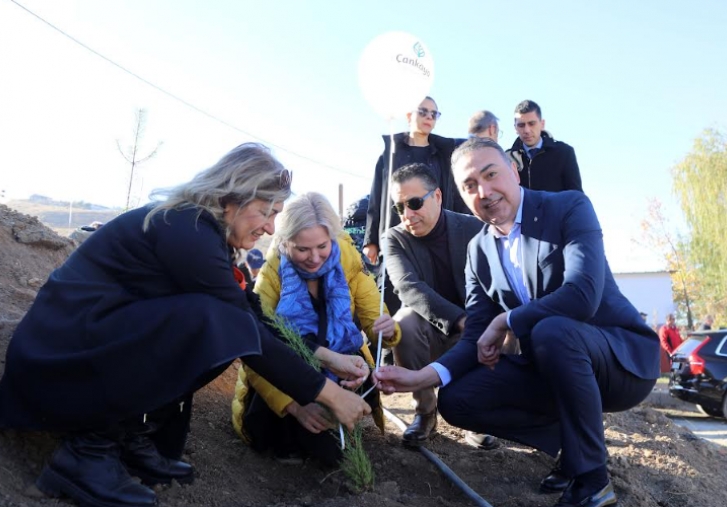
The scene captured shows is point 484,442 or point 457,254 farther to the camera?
point 457,254

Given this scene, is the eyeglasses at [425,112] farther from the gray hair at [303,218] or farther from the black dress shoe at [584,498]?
the black dress shoe at [584,498]

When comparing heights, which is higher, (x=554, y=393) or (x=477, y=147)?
(x=477, y=147)

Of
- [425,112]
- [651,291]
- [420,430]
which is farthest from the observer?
[651,291]

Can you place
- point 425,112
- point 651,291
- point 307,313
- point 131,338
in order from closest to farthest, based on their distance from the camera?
point 131,338, point 307,313, point 425,112, point 651,291

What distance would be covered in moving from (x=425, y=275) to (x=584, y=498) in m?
1.80

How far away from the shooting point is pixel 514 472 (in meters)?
3.54

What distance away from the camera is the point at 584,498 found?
2725 millimetres

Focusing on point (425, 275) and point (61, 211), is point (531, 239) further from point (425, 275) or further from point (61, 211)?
point (61, 211)

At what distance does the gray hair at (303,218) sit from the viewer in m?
3.22

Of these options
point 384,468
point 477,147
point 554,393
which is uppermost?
point 477,147

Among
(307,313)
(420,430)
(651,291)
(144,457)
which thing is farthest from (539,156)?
(651,291)

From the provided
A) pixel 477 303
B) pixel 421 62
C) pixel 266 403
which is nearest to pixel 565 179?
pixel 421 62

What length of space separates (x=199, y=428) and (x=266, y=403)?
0.51 meters

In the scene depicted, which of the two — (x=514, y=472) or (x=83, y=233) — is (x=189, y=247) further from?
(x=83, y=233)
